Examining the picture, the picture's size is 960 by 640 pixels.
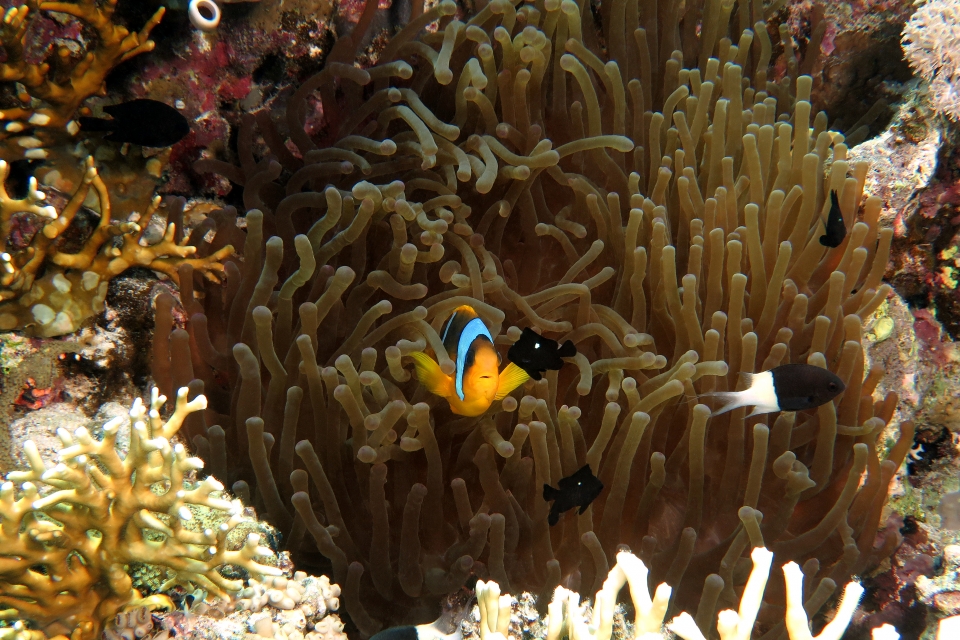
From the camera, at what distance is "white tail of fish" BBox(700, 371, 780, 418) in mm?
1715

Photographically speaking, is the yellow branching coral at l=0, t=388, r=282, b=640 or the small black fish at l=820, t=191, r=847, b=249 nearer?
the yellow branching coral at l=0, t=388, r=282, b=640

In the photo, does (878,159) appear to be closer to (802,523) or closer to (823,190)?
(823,190)

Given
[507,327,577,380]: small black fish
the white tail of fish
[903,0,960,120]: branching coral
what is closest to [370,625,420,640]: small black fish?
[507,327,577,380]: small black fish

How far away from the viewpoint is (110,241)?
194cm

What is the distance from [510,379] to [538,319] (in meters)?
0.26

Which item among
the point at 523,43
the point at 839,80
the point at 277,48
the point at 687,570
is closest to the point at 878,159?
the point at 839,80

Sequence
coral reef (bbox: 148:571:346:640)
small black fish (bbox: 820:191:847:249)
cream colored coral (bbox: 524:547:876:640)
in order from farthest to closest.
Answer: small black fish (bbox: 820:191:847:249) → coral reef (bbox: 148:571:346:640) → cream colored coral (bbox: 524:547:876:640)

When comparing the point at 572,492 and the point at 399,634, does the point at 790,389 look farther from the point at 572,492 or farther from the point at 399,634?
the point at 399,634

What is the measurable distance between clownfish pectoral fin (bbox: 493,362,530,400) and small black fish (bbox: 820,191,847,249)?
1.06 meters

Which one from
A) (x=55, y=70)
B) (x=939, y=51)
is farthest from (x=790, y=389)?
(x=55, y=70)

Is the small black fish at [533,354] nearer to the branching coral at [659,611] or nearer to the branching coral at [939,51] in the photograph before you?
the branching coral at [659,611]

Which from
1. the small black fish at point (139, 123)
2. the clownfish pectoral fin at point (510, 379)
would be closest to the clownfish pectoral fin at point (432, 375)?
the clownfish pectoral fin at point (510, 379)

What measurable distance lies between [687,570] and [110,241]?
1.91m

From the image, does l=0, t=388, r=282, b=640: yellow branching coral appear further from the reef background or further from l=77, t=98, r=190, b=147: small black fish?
l=77, t=98, r=190, b=147: small black fish
